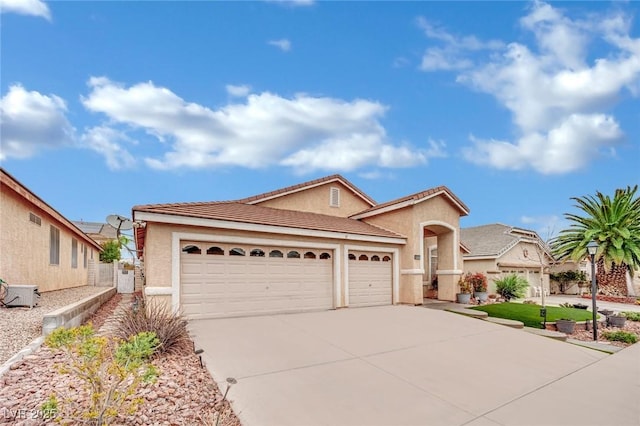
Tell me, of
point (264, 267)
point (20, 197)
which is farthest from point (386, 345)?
point (20, 197)

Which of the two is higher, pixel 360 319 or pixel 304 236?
pixel 304 236

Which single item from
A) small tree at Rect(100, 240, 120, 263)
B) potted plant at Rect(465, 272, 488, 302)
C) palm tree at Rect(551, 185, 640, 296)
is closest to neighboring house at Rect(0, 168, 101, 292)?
small tree at Rect(100, 240, 120, 263)

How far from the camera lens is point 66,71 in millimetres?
12461

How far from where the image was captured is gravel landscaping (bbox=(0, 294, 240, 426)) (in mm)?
4219

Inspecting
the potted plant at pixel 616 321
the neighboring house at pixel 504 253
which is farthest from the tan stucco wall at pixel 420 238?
the potted plant at pixel 616 321

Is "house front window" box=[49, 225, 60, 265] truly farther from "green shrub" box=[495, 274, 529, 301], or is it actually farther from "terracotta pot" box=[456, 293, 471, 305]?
"green shrub" box=[495, 274, 529, 301]

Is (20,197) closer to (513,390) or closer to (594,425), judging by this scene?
(513,390)

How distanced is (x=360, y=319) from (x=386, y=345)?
2917mm

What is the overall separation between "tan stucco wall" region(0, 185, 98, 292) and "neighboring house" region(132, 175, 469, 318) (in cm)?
381

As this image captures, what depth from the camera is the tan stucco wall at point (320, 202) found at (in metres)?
16.9

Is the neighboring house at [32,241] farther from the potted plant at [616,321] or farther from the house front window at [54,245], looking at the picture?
the potted plant at [616,321]

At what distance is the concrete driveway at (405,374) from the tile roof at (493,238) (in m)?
14.1

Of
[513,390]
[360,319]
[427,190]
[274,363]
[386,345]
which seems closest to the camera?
[513,390]

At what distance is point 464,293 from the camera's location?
55.4ft
